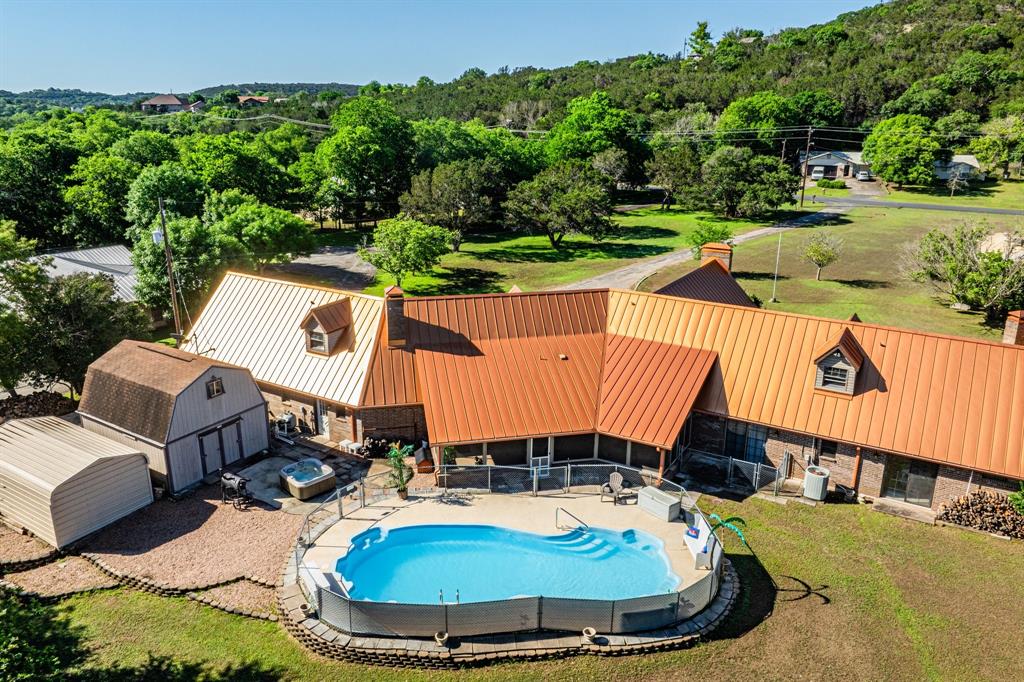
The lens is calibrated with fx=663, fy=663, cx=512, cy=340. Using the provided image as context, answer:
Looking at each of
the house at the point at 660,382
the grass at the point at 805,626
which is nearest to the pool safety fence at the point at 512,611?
the grass at the point at 805,626

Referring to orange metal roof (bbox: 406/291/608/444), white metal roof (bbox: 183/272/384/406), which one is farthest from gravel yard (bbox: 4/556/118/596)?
orange metal roof (bbox: 406/291/608/444)

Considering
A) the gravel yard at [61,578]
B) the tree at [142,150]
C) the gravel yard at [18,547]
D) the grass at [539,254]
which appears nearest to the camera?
the gravel yard at [61,578]

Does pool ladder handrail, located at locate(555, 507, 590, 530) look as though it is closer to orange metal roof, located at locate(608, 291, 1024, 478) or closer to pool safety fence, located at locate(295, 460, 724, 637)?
pool safety fence, located at locate(295, 460, 724, 637)

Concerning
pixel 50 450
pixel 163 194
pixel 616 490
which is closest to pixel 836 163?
pixel 163 194

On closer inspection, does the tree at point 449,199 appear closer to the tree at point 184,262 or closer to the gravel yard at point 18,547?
the tree at point 184,262

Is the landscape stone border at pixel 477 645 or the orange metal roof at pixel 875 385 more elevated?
the orange metal roof at pixel 875 385

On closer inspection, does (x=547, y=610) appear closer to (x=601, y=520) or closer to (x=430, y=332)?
(x=601, y=520)

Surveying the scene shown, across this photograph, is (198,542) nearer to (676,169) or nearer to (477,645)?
(477,645)
